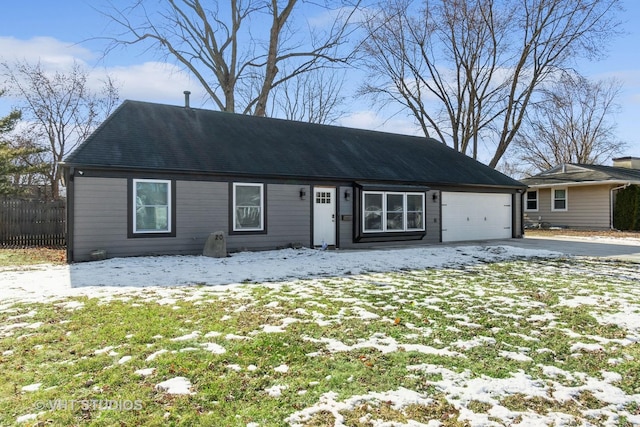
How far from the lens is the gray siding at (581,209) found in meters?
20.3

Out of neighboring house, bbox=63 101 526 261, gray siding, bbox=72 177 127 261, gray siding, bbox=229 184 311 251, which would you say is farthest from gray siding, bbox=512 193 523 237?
gray siding, bbox=72 177 127 261

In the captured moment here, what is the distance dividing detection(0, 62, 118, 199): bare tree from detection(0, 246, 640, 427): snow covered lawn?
18807 millimetres

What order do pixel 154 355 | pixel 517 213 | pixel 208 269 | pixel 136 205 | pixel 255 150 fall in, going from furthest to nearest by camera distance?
pixel 517 213 < pixel 255 150 < pixel 136 205 < pixel 208 269 < pixel 154 355

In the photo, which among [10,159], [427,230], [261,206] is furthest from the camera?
[10,159]

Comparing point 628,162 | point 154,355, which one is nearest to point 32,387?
point 154,355

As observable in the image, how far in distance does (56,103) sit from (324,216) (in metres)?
18.6

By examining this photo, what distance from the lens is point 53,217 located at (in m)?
13.2

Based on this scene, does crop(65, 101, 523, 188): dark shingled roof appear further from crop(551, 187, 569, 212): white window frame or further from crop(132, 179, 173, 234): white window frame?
crop(551, 187, 569, 212): white window frame

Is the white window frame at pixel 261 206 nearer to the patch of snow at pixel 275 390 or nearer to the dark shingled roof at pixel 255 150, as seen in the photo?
the dark shingled roof at pixel 255 150

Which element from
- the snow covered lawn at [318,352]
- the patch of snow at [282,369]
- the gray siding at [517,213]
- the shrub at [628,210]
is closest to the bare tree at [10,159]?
the snow covered lawn at [318,352]

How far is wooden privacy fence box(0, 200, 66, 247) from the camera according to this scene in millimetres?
12555

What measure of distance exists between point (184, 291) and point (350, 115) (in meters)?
24.9

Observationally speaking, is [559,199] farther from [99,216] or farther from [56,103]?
[56,103]

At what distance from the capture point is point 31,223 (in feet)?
42.2
